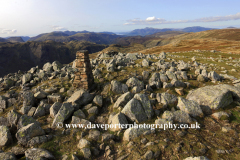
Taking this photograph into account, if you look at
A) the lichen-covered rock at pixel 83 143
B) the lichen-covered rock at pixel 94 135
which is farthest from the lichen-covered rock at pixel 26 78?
the lichen-covered rock at pixel 83 143

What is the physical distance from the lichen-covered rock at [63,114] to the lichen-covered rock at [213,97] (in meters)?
10.3

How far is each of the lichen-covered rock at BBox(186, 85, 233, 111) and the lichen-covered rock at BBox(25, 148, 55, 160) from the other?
35.7ft

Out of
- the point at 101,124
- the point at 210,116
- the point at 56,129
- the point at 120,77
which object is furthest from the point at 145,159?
the point at 120,77

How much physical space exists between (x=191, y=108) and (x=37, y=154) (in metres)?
10.3

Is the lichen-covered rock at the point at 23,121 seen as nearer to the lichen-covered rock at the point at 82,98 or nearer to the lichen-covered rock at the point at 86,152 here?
the lichen-covered rock at the point at 82,98

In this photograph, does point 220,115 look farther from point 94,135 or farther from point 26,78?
point 26,78

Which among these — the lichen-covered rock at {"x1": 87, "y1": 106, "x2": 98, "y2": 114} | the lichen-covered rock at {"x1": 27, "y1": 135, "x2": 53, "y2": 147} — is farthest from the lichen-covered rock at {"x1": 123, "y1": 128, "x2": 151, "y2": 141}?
the lichen-covered rock at {"x1": 27, "y1": 135, "x2": 53, "y2": 147}

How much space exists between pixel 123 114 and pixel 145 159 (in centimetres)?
334

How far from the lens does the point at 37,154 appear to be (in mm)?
6918

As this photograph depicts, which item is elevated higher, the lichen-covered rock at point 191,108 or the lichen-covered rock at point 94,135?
the lichen-covered rock at point 191,108

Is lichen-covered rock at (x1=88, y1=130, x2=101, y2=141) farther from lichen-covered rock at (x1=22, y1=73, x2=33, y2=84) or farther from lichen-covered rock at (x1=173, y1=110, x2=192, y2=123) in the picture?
lichen-covered rock at (x1=22, y1=73, x2=33, y2=84)

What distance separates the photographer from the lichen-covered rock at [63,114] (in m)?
9.66

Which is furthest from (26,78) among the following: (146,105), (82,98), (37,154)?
(146,105)

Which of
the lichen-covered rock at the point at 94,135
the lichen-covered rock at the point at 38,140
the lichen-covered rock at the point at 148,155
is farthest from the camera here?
the lichen-covered rock at the point at 94,135
